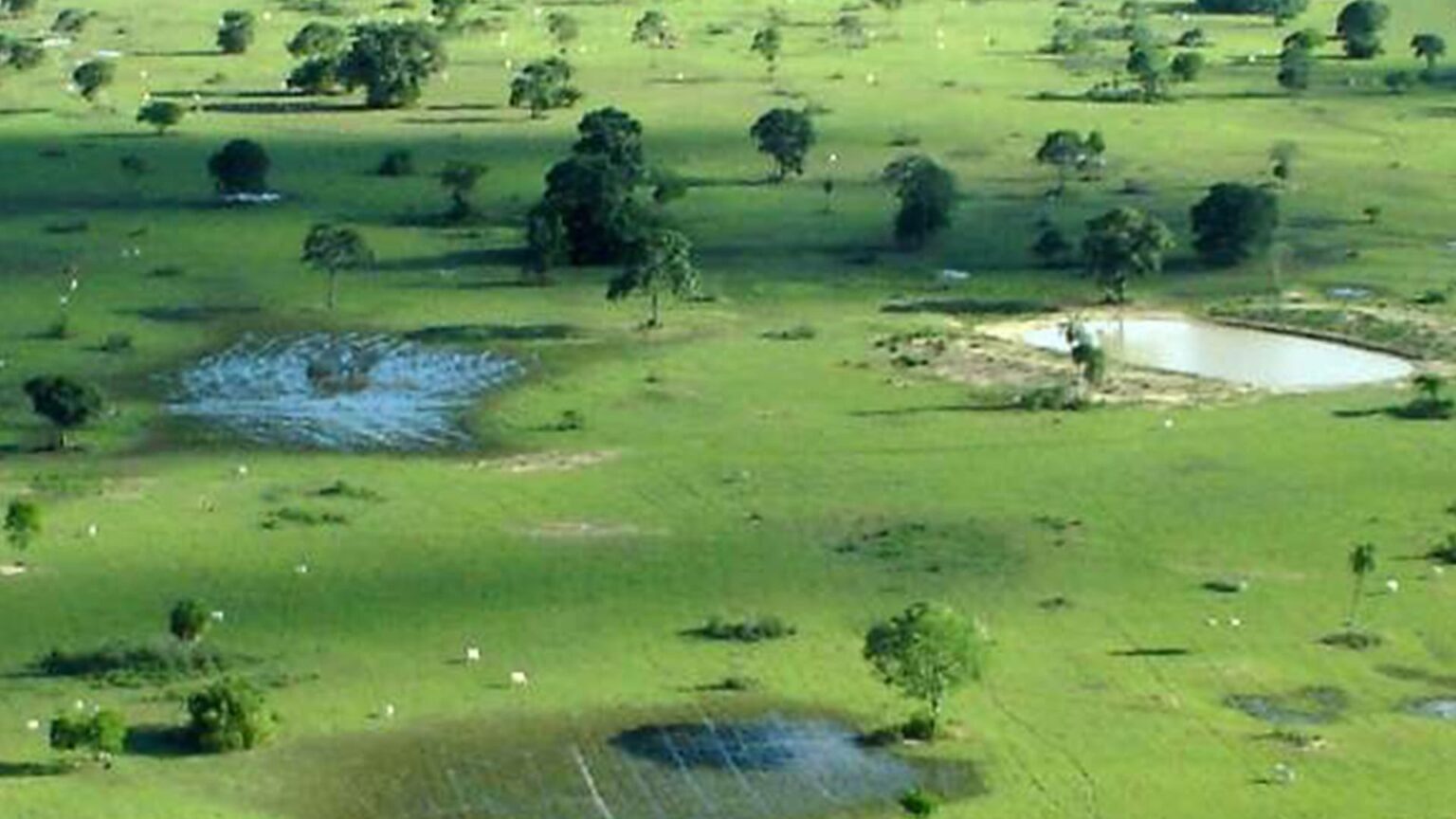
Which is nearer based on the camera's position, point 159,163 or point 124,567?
point 124,567

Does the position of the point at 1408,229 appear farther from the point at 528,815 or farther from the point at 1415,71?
the point at 528,815

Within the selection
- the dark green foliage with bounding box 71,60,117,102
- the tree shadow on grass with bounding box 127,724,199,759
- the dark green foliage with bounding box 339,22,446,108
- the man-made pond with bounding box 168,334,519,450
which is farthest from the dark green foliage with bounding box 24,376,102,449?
the dark green foliage with bounding box 71,60,117,102

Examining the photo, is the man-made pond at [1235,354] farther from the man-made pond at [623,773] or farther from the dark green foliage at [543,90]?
the dark green foliage at [543,90]

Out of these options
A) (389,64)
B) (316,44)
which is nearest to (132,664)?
(389,64)

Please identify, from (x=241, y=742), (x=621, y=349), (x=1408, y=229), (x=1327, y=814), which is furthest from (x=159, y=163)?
(x=1327, y=814)

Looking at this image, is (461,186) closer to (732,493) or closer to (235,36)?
(732,493)

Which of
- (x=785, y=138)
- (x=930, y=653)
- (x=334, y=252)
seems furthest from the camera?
(x=785, y=138)
